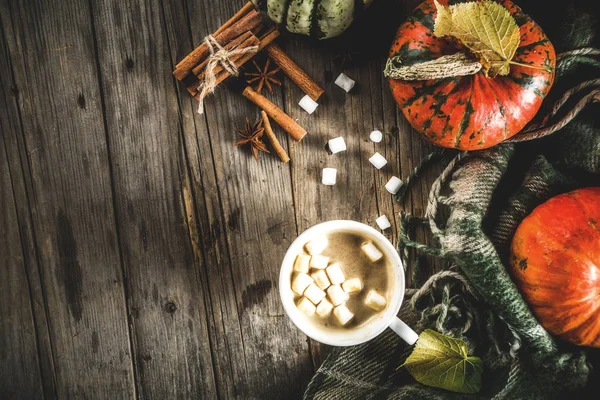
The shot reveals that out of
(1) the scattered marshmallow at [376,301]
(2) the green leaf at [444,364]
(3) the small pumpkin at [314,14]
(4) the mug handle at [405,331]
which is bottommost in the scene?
(2) the green leaf at [444,364]

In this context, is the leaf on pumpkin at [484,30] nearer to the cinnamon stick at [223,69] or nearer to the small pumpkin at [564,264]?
the small pumpkin at [564,264]

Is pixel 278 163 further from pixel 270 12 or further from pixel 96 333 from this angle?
pixel 96 333

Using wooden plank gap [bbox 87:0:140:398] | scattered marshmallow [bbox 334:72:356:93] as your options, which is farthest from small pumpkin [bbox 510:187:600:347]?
wooden plank gap [bbox 87:0:140:398]

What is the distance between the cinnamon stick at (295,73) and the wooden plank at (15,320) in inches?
34.6

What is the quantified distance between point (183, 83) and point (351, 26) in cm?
48

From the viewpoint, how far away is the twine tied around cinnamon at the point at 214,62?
47.5 inches

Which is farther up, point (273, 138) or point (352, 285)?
point (273, 138)

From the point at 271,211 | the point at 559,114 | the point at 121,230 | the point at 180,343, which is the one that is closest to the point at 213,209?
the point at 271,211

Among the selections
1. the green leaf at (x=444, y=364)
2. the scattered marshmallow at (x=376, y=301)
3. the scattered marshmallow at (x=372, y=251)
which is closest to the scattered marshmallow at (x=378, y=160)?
the scattered marshmallow at (x=372, y=251)

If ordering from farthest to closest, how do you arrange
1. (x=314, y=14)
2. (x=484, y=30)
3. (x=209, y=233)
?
(x=209, y=233) < (x=314, y=14) < (x=484, y=30)

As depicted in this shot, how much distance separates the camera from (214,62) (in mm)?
1206

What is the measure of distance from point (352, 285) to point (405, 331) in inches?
7.0

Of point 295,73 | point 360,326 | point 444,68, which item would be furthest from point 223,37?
point 360,326

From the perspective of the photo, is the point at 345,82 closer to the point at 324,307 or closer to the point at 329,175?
the point at 329,175
